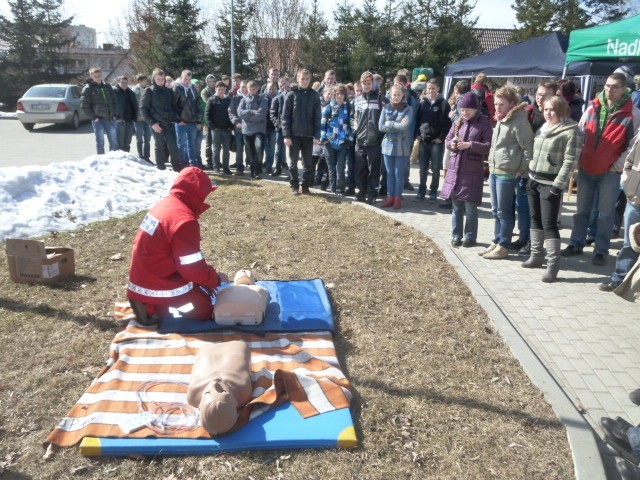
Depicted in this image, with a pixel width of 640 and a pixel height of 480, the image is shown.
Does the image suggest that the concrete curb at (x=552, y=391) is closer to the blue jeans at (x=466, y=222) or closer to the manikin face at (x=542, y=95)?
the blue jeans at (x=466, y=222)

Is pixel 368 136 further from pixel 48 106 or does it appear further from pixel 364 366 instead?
pixel 48 106

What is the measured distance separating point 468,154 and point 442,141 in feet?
9.38

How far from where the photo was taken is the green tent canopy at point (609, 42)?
8477 millimetres

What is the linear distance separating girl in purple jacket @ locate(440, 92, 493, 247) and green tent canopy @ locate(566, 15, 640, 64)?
3.77 meters

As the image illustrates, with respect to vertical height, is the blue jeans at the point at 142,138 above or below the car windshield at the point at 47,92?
below

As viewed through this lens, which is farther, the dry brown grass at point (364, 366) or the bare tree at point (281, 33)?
the bare tree at point (281, 33)

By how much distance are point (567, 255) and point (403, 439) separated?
4.52 meters

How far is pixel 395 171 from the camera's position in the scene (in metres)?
8.81

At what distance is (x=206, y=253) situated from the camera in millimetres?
6730

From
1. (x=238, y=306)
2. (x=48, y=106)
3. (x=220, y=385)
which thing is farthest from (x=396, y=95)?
(x=48, y=106)

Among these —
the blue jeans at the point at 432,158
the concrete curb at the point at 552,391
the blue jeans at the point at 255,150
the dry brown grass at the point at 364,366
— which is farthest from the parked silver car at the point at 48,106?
the concrete curb at the point at 552,391

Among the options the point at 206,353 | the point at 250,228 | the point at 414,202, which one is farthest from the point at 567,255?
the point at 206,353

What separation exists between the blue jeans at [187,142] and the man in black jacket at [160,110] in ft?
1.57

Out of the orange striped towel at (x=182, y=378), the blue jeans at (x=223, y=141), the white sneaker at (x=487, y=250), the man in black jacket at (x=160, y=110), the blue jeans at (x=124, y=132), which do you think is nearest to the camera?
the orange striped towel at (x=182, y=378)
